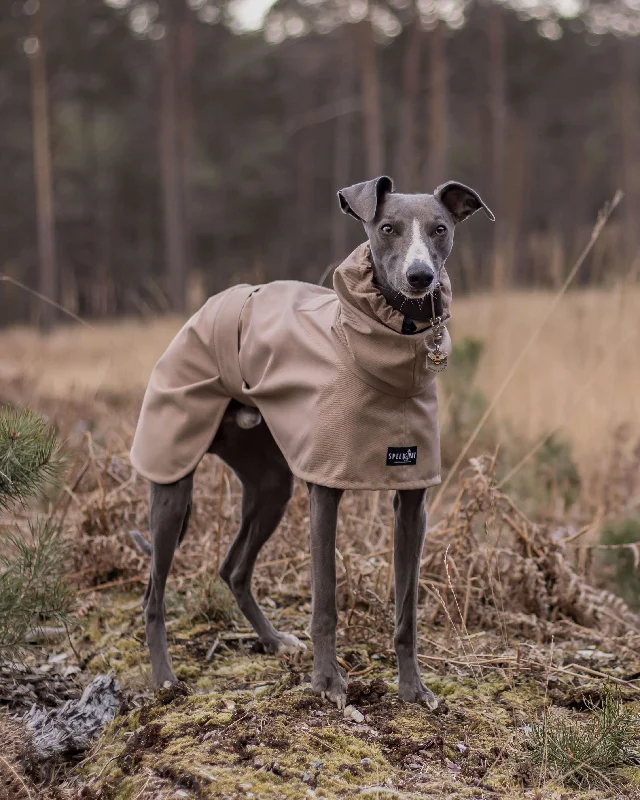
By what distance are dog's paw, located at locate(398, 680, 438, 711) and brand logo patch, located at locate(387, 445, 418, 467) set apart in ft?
2.44

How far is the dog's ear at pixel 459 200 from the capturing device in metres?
2.65

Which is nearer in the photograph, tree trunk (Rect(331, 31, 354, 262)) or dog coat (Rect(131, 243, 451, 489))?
dog coat (Rect(131, 243, 451, 489))

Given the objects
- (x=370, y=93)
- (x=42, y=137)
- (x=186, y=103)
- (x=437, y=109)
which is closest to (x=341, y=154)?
(x=186, y=103)

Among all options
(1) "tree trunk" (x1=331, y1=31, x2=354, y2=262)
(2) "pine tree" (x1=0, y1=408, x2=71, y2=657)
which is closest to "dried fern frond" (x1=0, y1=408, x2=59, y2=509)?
(2) "pine tree" (x1=0, y1=408, x2=71, y2=657)

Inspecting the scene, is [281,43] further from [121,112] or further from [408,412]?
[408,412]

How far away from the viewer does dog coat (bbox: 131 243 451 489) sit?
2.62m

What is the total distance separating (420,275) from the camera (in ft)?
7.79

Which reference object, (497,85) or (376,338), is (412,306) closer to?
(376,338)

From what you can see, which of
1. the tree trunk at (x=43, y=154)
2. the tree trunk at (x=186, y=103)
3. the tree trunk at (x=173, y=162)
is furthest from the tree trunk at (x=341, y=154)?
the tree trunk at (x=43, y=154)

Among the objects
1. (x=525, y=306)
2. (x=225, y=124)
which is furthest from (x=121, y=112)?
(x=525, y=306)

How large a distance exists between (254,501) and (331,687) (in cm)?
82

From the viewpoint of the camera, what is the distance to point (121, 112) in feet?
76.5

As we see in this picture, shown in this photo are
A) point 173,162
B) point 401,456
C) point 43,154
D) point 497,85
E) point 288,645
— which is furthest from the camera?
point 497,85

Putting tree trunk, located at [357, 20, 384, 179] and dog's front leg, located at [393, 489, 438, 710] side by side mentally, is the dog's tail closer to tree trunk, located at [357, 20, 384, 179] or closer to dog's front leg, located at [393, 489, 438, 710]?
dog's front leg, located at [393, 489, 438, 710]
